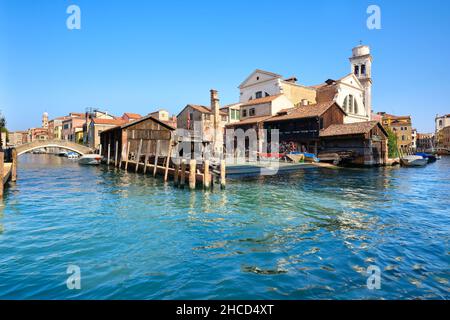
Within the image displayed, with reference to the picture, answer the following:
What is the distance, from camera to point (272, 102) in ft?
124

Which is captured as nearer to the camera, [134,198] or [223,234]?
[223,234]

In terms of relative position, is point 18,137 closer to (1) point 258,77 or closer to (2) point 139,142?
(2) point 139,142

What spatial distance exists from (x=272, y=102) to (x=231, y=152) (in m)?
8.81

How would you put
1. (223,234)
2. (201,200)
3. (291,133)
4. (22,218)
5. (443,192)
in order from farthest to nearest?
1. (291,133)
2. (443,192)
3. (201,200)
4. (22,218)
5. (223,234)

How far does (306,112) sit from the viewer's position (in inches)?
1313

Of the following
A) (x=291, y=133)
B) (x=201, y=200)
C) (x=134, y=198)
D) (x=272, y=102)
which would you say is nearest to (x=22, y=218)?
(x=134, y=198)

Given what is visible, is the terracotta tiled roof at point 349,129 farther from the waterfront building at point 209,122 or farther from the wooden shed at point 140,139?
the wooden shed at point 140,139

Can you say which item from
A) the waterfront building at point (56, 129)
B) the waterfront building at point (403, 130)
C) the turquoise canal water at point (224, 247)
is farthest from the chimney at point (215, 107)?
the waterfront building at point (56, 129)

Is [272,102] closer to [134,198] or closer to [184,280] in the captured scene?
[134,198]

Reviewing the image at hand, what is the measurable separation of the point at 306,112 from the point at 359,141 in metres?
6.91

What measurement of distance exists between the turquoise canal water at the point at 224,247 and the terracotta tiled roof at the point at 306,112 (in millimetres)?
20261

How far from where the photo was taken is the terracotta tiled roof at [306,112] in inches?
1251
